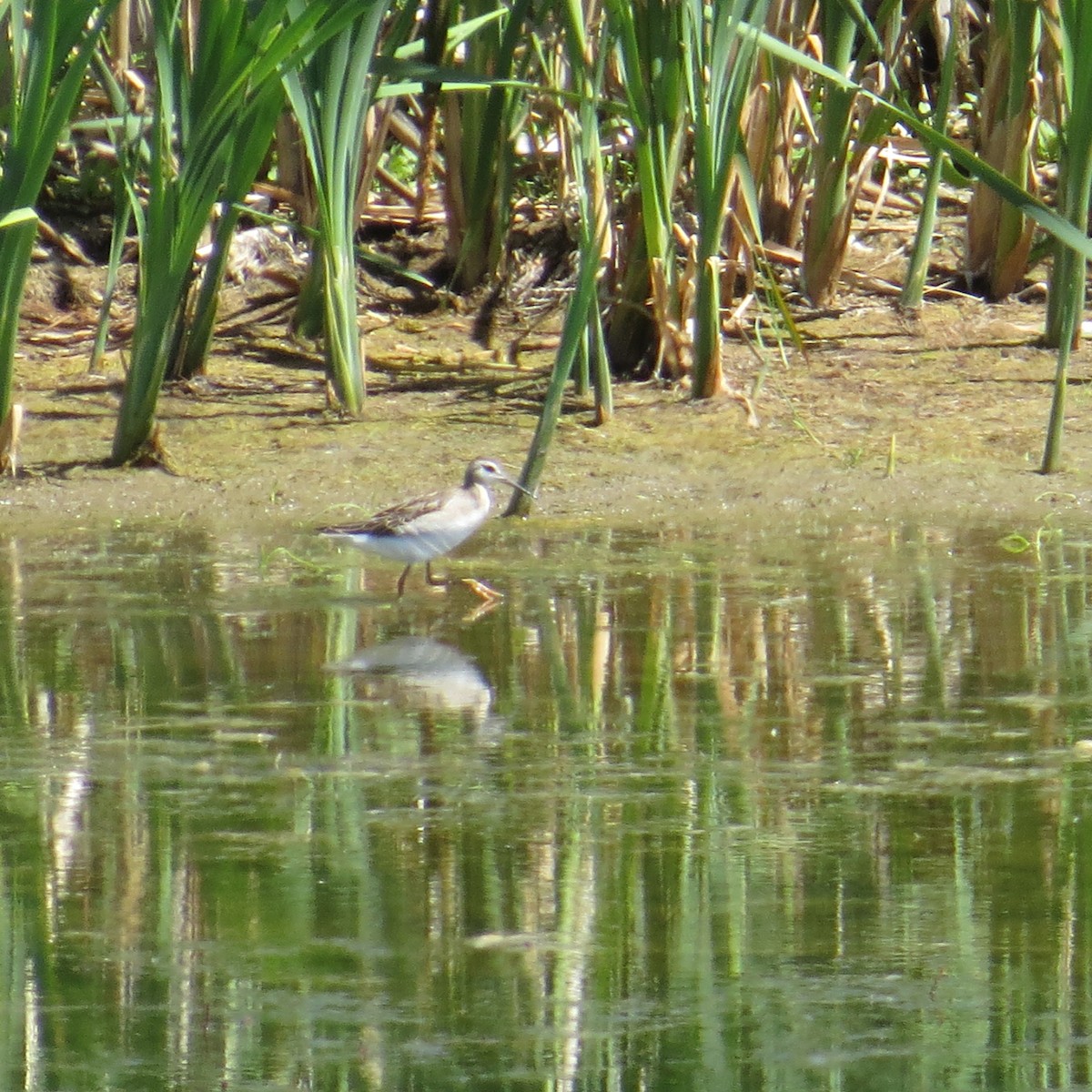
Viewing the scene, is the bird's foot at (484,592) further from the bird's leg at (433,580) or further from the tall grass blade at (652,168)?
the tall grass blade at (652,168)

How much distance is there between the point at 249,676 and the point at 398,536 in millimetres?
1272

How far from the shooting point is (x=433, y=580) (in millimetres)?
7445

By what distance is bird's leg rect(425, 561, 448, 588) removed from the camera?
7363mm

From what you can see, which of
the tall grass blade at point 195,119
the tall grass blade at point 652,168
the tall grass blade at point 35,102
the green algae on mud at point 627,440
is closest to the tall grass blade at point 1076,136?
the green algae on mud at point 627,440

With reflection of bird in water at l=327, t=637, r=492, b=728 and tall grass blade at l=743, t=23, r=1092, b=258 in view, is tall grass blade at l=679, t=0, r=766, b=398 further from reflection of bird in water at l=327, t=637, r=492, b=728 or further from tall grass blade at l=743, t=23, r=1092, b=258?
reflection of bird in water at l=327, t=637, r=492, b=728

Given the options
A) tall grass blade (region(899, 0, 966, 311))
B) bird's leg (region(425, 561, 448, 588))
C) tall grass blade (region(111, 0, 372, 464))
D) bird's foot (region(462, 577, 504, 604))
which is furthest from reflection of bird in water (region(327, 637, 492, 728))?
tall grass blade (region(899, 0, 966, 311))

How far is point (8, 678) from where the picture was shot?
5.81 m

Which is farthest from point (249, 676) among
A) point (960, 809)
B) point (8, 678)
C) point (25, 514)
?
point (25, 514)

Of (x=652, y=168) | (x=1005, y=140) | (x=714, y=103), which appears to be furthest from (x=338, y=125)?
(x=1005, y=140)

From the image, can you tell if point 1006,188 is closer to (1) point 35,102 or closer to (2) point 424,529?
(2) point 424,529

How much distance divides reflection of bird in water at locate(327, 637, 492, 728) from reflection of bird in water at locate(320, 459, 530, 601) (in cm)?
65

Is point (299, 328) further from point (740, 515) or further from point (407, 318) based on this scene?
point (740, 515)

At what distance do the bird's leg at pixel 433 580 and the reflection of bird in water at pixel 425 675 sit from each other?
0.91 metres

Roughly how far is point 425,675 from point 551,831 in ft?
5.09
